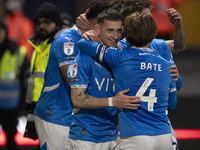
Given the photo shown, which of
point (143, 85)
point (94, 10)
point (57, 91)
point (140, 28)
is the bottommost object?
point (57, 91)

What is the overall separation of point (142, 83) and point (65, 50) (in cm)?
96

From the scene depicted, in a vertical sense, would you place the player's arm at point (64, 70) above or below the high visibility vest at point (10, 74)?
above

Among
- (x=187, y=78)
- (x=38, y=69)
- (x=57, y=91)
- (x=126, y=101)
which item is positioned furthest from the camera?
(x=187, y=78)

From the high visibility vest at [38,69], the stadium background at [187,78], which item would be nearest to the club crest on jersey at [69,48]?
the high visibility vest at [38,69]

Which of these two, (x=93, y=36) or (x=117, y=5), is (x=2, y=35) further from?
(x=93, y=36)

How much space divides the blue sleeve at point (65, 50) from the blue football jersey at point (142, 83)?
63 centimetres

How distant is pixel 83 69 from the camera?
3.34 m

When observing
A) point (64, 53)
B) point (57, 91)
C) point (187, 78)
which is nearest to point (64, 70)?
point (64, 53)

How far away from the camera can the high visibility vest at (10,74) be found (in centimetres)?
671

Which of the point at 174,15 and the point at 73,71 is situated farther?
the point at 174,15

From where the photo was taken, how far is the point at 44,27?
202 inches

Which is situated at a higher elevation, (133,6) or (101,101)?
(133,6)

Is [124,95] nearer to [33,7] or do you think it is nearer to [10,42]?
[10,42]

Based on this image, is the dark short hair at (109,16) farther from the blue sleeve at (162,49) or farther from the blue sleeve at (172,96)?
the blue sleeve at (172,96)
